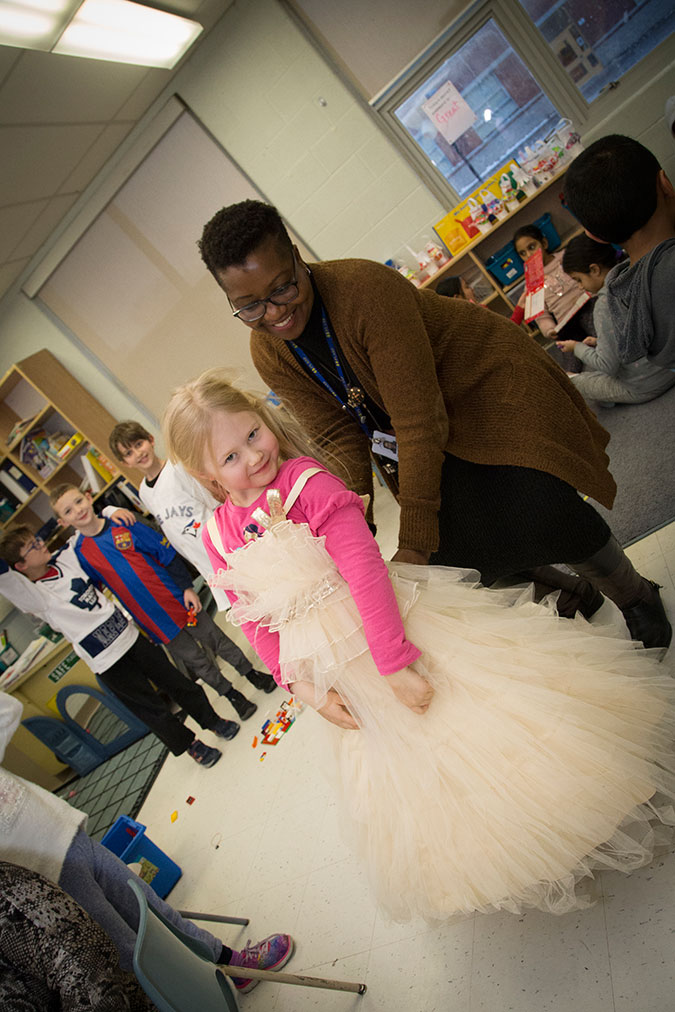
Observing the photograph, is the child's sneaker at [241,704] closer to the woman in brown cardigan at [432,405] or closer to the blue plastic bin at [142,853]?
the blue plastic bin at [142,853]

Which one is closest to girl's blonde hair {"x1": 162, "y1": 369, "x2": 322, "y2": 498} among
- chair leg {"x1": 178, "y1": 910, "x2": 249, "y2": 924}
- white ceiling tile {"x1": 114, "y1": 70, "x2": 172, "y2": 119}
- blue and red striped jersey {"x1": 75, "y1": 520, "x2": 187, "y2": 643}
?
chair leg {"x1": 178, "y1": 910, "x2": 249, "y2": 924}

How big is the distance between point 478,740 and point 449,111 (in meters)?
4.71

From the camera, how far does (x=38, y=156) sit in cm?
370

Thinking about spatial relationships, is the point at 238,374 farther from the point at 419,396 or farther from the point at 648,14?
the point at 648,14

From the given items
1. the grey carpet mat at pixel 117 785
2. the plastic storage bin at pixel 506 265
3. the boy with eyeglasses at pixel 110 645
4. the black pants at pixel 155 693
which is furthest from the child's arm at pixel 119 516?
the plastic storage bin at pixel 506 265

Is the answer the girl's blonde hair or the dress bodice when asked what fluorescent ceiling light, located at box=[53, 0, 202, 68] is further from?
the dress bodice

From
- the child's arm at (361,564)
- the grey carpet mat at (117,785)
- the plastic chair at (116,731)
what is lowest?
the grey carpet mat at (117,785)

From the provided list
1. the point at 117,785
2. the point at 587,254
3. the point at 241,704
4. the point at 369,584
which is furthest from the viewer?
the point at 117,785

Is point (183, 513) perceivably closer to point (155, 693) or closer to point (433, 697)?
point (155, 693)

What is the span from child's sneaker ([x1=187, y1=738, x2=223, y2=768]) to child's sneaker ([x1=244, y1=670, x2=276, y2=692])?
385 millimetres

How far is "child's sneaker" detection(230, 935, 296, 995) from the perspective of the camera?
5.88ft

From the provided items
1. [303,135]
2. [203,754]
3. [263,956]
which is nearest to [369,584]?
[263,956]

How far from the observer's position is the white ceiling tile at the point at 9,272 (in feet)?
15.3

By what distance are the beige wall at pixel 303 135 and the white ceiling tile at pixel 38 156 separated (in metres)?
1.03
